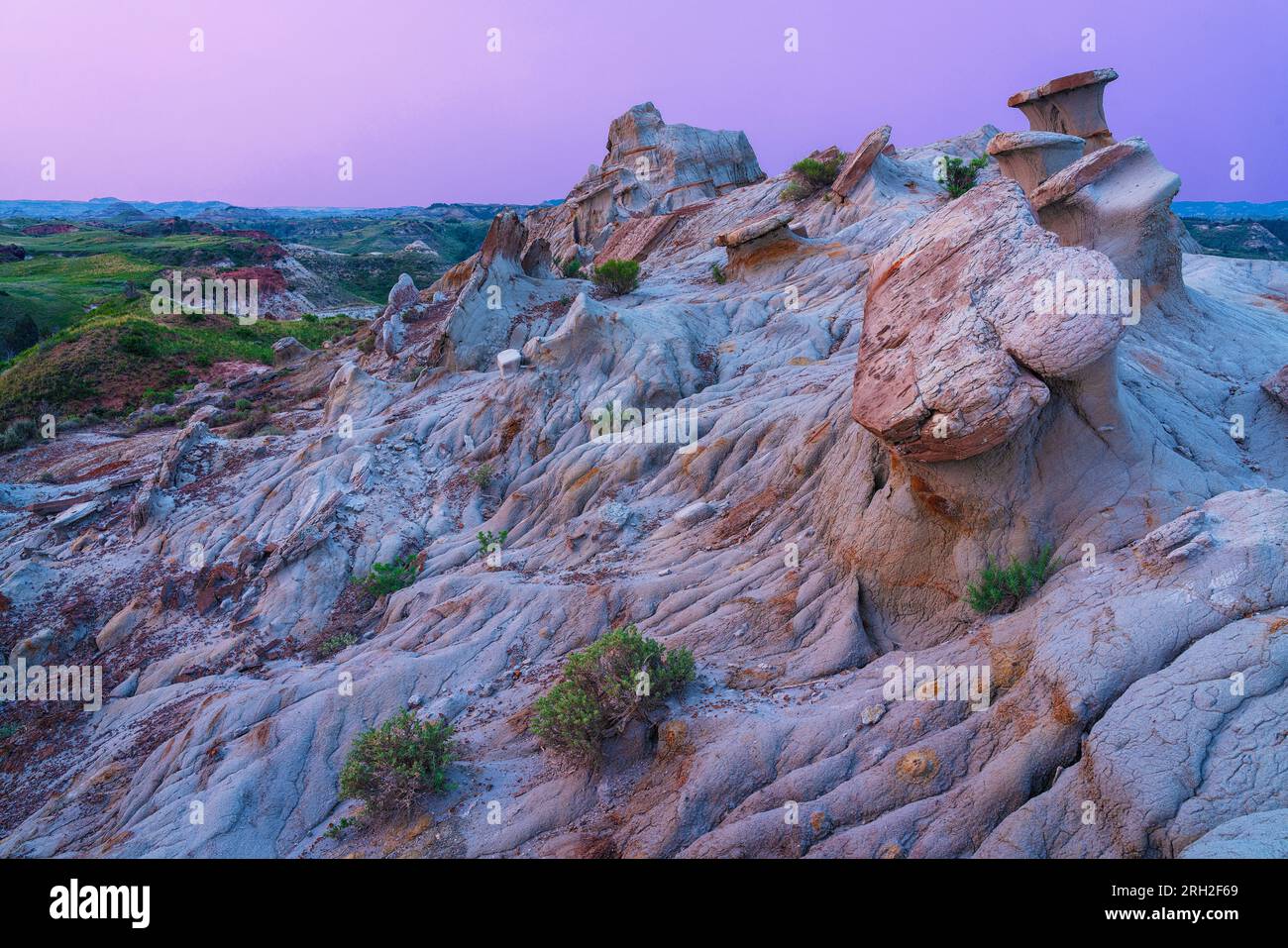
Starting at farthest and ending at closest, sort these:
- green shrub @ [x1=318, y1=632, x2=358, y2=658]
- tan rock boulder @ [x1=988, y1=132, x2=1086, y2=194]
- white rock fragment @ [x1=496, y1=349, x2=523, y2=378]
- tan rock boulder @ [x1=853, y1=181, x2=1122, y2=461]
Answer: white rock fragment @ [x1=496, y1=349, x2=523, y2=378], tan rock boulder @ [x1=988, y1=132, x2=1086, y2=194], green shrub @ [x1=318, y1=632, x2=358, y2=658], tan rock boulder @ [x1=853, y1=181, x2=1122, y2=461]

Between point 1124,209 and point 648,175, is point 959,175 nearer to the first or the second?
point 1124,209

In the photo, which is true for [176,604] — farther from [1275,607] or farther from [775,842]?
[1275,607]

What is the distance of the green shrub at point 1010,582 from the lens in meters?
9.35

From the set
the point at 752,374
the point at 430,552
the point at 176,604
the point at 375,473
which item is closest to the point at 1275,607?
the point at 752,374

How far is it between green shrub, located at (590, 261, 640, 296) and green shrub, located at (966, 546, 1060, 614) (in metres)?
22.3

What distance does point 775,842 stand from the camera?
304 inches

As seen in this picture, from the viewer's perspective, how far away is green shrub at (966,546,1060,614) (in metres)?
9.35

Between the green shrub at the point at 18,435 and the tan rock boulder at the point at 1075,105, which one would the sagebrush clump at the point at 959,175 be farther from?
the green shrub at the point at 18,435

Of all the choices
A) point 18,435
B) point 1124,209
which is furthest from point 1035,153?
point 18,435

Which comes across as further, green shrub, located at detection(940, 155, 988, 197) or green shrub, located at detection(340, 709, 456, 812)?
green shrub, located at detection(940, 155, 988, 197)

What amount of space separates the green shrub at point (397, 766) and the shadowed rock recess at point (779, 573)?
349 millimetres

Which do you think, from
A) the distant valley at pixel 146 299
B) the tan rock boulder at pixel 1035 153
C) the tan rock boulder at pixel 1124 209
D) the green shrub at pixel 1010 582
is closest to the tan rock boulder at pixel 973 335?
the green shrub at pixel 1010 582

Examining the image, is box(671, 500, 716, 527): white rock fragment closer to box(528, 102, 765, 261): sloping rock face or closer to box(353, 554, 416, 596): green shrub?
box(353, 554, 416, 596): green shrub

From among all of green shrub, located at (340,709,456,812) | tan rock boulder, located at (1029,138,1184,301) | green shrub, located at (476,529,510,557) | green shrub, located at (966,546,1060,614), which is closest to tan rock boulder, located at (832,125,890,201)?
tan rock boulder, located at (1029,138,1184,301)
